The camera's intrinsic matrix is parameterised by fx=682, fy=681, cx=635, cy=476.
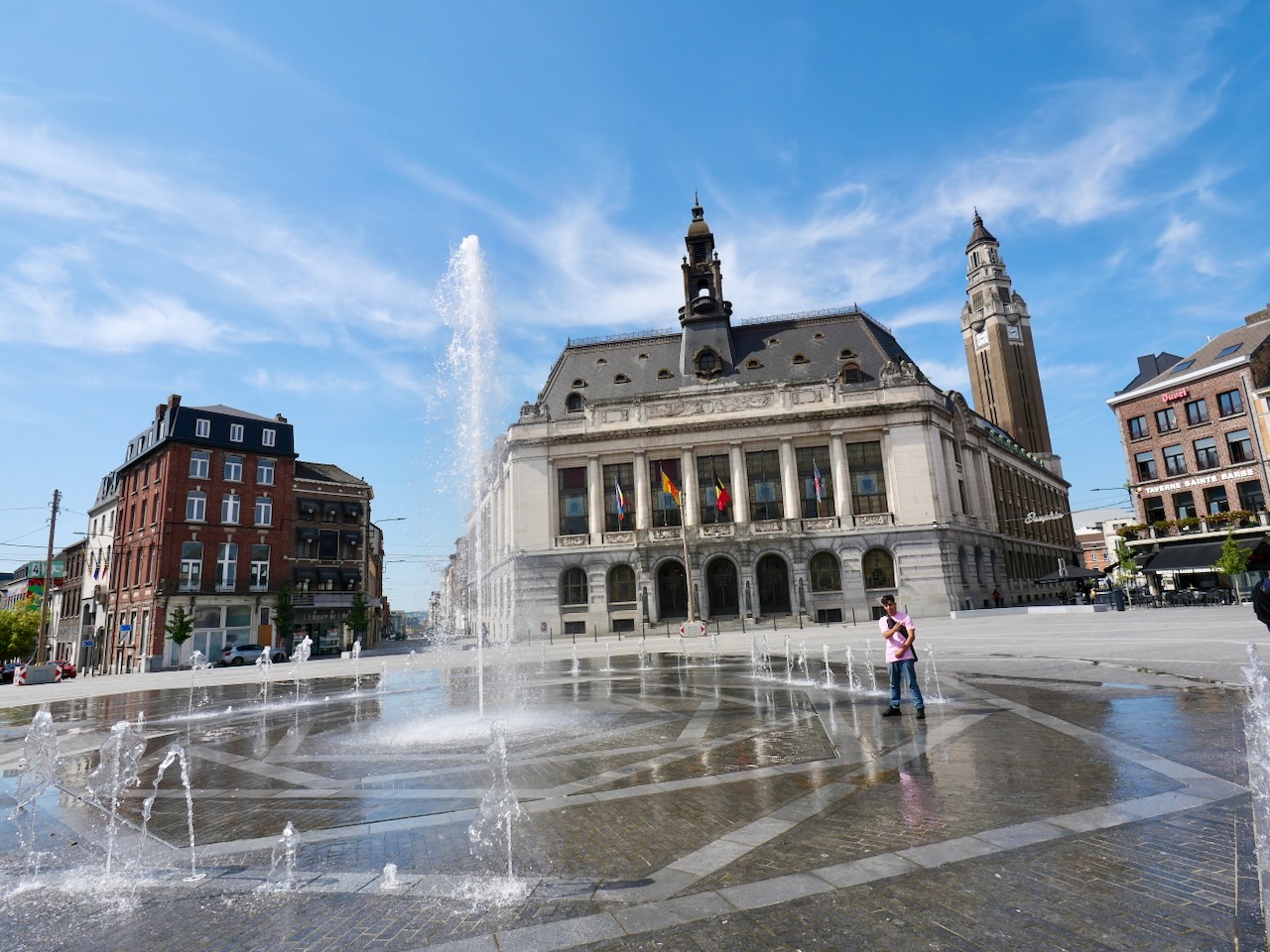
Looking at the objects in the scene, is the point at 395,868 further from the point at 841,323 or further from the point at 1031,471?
the point at 1031,471

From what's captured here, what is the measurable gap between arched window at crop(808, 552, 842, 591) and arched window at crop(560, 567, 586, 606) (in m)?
15.6

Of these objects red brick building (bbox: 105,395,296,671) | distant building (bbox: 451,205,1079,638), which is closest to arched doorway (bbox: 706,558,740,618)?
distant building (bbox: 451,205,1079,638)

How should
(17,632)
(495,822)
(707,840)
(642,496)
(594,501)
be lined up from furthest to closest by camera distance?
(17,632)
(594,501)
(642,496)
(495,822)
(707,840)

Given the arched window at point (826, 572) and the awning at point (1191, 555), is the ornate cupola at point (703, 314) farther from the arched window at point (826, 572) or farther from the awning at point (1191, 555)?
the awning at point (1191, 555)

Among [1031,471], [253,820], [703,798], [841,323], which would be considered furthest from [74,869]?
[1031,471]

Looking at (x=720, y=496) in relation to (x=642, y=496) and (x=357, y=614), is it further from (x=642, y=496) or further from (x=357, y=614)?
(x=357, y=614)

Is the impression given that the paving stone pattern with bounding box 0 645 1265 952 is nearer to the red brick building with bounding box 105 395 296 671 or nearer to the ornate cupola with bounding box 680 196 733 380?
the red brick building with bounding box 105 395 296 671

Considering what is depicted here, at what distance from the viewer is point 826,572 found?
150 ft

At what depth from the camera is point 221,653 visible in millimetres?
42812

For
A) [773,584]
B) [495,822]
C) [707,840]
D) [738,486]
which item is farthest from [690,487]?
[707,840]

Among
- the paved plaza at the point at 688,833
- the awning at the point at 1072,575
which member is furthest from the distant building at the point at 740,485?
the paved plaza at the point at 688,833

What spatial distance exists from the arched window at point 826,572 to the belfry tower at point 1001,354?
52.1 metres

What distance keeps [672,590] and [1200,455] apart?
1339 inches

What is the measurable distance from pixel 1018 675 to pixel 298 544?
48.0 metres
